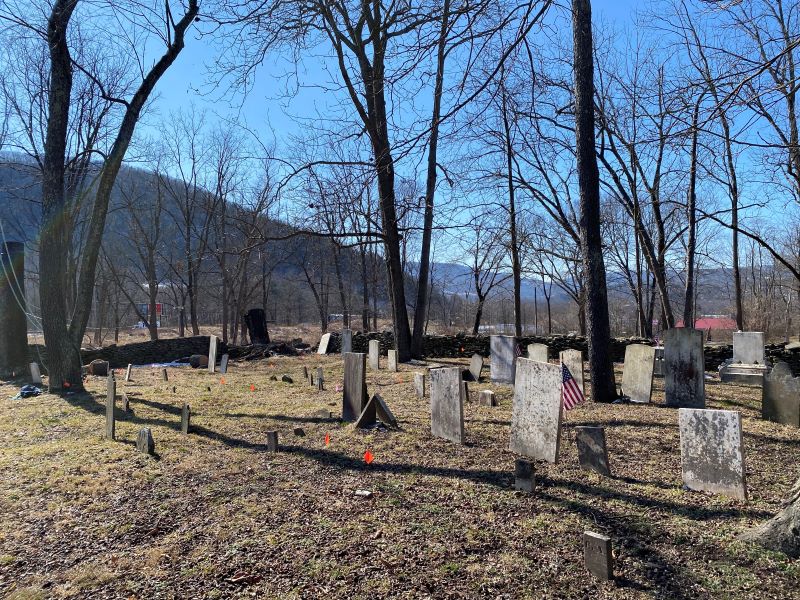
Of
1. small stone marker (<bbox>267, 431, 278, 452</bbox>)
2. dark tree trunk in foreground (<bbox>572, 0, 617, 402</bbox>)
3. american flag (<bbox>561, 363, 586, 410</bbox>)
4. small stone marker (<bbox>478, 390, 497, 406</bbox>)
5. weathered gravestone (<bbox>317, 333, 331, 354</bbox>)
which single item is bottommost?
small stone marker (<bbox>267, 431, 278, 452</bbox>)

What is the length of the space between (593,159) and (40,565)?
8467 mm

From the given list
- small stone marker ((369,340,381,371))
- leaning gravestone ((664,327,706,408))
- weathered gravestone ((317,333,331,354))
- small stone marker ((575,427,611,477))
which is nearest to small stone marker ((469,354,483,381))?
small stone marker ((369,340,381,371))

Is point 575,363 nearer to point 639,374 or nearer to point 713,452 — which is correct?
point 639,374

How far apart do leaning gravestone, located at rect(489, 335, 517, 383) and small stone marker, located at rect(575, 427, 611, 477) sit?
600 centimetres

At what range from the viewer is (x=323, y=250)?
3259 centimetres

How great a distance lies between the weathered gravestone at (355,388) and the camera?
7.63m

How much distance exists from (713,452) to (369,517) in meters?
2.98

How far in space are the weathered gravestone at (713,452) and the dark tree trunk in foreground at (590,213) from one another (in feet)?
13.0

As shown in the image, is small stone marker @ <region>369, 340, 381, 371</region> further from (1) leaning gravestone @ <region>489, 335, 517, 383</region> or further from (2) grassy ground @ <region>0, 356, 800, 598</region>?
(2) grassy ground @ <region>0, 356, 800, 598</region>

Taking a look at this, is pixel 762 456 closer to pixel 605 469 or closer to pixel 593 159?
pixel 605 469

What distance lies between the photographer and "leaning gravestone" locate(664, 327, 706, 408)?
834cm

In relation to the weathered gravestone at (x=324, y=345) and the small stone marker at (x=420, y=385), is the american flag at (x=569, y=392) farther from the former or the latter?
the weathered gravestone at (x=324, y=345)

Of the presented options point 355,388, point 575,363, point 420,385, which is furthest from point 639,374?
point 355,388

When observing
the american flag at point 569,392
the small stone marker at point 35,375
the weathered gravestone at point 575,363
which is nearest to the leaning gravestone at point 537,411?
the american flag at point 569,392
